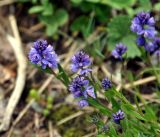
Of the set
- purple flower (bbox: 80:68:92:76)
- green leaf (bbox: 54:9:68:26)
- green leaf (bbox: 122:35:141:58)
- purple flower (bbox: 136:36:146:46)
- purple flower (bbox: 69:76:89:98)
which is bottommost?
purple flower (bbox: 69:76:89:98)

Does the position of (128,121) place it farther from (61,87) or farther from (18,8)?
(18,8)

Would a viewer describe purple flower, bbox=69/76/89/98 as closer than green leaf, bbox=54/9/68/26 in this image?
Yes

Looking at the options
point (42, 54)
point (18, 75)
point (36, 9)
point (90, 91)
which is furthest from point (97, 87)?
point (36, 9)

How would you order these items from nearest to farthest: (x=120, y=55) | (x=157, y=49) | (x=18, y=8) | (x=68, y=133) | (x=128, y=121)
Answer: (x=128, y=121) → (x=120, y=55) → (x=157, y=49) → (x=68, y=133) → (x=18, y=8)

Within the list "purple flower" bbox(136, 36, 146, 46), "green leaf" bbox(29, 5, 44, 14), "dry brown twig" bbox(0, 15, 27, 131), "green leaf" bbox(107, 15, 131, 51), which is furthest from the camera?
"green leaf" bbox(29, 5, 44, 14)

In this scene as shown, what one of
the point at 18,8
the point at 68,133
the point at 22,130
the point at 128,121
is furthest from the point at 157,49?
the point at 18,8

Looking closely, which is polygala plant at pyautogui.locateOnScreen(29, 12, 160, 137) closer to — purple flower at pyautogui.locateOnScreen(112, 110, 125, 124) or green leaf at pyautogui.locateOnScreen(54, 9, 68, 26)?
purple flower at pyautogui.locateOnScreen(112, 110, 125, 124)

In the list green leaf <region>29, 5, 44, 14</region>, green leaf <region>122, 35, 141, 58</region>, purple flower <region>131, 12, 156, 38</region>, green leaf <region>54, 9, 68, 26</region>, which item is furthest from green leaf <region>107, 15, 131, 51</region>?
purple flower <region>131, 12, 156, 38</region>

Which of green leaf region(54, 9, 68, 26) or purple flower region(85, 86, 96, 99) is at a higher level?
green leaf region(54, 9, 68, 26)

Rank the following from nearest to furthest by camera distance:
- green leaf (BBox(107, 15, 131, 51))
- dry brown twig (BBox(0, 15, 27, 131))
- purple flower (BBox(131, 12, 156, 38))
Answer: purple flower (BBox(131, 12, 156, 38)), dry brown twig (BBox(0, 15, 27, 131)), green leaf (BBox(107, 15, 131, 51))
